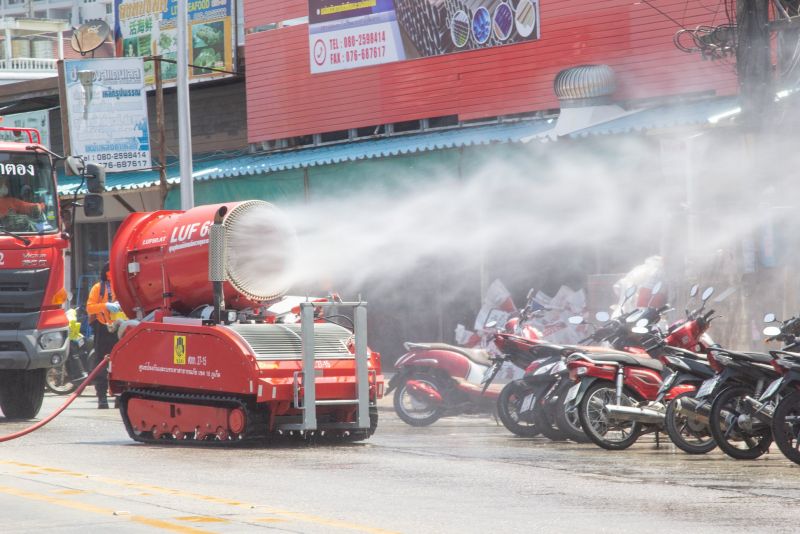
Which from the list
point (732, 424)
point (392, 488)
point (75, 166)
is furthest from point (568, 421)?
point (75, 166)

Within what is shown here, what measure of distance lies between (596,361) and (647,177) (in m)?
6.51

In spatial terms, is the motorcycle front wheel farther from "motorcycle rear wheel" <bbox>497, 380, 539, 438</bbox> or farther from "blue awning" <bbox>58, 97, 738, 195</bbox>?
"motorcycle rear wheel" <bbox>497, 380, 539, 438</bbox>

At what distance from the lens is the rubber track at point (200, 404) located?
13.1m

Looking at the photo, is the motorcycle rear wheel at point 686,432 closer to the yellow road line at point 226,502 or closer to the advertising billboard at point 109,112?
the yellow road line at point 226,502

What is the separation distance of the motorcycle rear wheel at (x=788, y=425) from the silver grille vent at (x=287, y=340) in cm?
427

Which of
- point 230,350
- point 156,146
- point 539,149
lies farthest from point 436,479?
point 156,146

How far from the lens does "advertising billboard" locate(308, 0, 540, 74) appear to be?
77.3 feet

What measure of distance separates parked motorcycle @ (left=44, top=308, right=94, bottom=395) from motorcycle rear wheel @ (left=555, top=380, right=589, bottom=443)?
10.2 meters

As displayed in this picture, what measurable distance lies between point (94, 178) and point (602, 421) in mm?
6220

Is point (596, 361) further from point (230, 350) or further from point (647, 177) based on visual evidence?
point (647, 177)

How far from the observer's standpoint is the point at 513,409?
14.6 m

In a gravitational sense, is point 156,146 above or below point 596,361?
above

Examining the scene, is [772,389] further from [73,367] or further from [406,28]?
[406,28]

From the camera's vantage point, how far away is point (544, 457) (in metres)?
12.4
